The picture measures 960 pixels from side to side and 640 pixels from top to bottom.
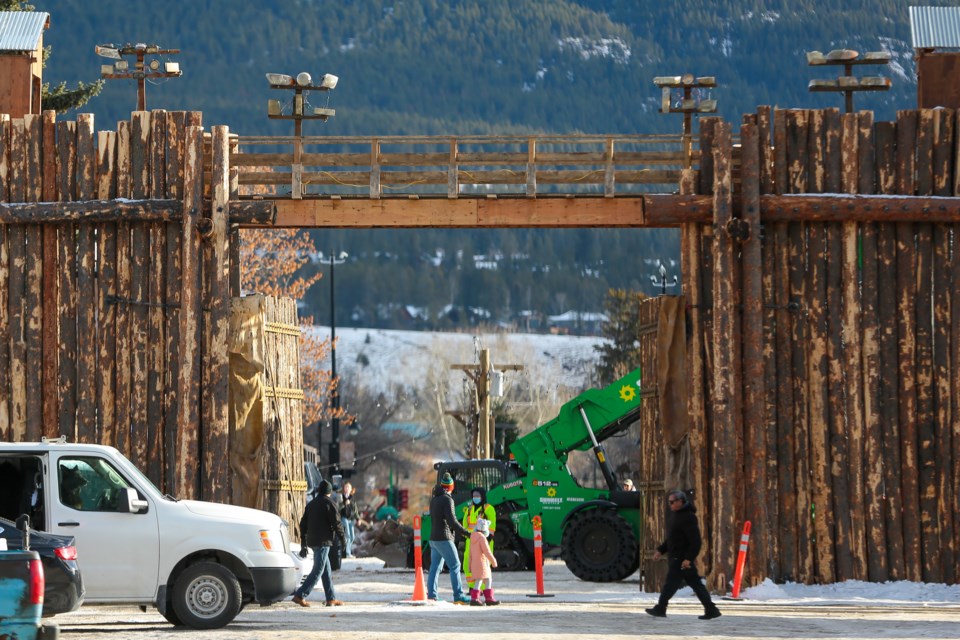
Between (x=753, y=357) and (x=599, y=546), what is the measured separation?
19.5 ft

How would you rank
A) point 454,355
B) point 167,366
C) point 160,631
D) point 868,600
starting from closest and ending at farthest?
point 160,631
point 868,600
point 167,366
point 454,355

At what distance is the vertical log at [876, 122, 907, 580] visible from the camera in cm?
2114

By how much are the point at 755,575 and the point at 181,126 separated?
8780 mm

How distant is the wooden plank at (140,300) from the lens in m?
21.7

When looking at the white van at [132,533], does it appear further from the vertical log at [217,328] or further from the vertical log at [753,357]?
the vertical log at [753,357]

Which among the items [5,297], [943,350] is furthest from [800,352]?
[5,297]

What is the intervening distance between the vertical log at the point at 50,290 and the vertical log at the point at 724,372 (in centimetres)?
803

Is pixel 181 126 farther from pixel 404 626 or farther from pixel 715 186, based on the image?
pixel 404 626

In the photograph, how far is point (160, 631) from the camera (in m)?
16.0

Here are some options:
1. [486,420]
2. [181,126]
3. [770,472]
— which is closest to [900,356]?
[770,472]

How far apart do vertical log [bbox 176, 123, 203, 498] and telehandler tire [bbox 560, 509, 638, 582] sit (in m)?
6.73

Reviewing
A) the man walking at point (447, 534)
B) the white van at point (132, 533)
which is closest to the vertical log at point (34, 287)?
the man walking at point (447, 534)

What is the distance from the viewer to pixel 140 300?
21.8 m

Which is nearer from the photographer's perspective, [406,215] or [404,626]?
[404,626]
